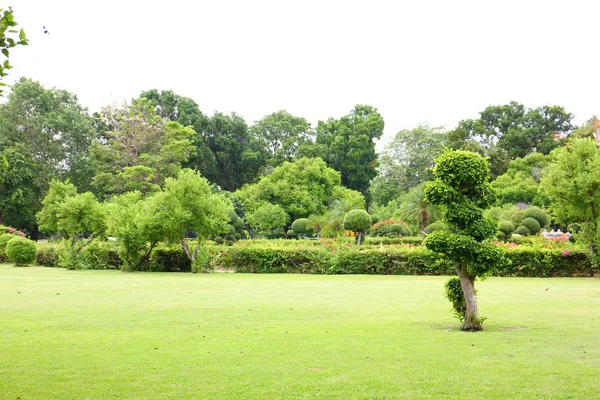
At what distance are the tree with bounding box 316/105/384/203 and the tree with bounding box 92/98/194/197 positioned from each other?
61.2ft

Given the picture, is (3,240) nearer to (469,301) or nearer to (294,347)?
(294,347)

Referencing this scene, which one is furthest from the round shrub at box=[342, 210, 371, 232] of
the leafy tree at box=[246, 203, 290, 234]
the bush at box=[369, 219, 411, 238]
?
the leafy tree at box=[246, 203, 290, 234]

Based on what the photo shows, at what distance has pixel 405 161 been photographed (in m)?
64.8

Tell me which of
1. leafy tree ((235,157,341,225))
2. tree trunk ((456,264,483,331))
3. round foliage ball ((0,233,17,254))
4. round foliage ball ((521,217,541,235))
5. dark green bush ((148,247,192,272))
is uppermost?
leafy tree ((235,157,341,225))

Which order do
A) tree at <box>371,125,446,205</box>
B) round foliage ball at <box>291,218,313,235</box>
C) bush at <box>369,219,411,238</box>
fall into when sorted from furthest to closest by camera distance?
1. tree at <box>371,125,446,205</box>
2. round foliage ball at <box>291,218,313,235</box>
3. bush at <box>369,219,411,238</box>

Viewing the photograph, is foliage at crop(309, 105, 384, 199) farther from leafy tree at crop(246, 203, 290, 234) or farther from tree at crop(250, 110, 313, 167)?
leafy tree at crop(246, 203, 290, 234)

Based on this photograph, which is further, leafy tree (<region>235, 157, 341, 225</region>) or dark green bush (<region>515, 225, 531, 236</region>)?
Answer: leafy tree (<region>235, 157, 341, 225</region>)

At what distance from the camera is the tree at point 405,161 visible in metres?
63.8

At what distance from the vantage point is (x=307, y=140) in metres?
67.3

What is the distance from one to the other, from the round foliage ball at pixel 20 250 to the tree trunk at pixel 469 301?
93.6 ft

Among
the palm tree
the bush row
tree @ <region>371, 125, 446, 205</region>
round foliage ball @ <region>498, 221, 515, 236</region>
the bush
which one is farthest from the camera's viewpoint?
tree @ <region>371, 125, 446, 205</region>

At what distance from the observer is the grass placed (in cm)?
640

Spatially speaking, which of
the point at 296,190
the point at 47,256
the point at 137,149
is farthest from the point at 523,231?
the point at 137,149

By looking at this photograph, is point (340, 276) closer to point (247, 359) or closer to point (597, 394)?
point (247, 359)
